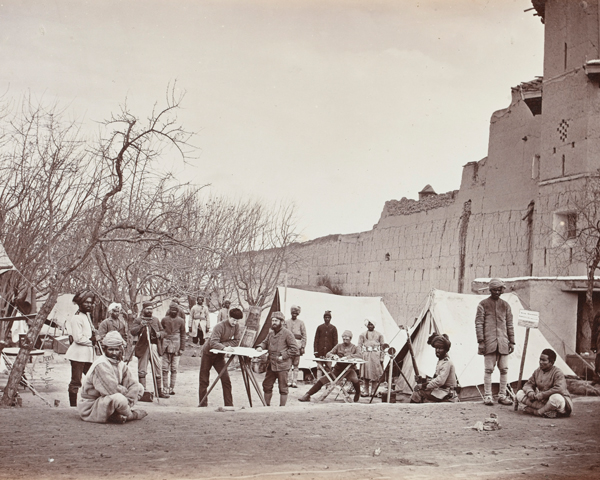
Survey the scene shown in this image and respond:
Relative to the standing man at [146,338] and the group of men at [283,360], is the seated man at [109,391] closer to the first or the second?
the group of men at [283,360]

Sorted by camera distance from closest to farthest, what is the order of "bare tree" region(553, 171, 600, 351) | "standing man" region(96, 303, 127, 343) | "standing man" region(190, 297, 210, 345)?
"standing man" region(96, 303, 127, 343)
"bare tree" region(553, 171, 600, 351)
"standing man" region(190, 297, 210, 345)

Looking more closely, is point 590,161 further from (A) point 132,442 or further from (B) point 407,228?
(A) point 132,442

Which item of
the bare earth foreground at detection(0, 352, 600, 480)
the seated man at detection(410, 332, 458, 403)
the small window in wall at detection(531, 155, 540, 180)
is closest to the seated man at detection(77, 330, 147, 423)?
the bare earth foreground at detection(0, 352, 600, 480)

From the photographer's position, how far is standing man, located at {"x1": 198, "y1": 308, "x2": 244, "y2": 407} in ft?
33.2

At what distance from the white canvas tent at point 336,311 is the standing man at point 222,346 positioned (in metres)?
6.03

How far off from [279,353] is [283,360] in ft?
0.38

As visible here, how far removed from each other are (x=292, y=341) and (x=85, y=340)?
287 centimetres

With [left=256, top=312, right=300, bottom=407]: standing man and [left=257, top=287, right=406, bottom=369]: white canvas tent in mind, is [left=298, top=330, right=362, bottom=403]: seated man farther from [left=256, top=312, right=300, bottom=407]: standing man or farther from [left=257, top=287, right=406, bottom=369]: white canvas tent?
[left=257, top=287, right=406, bottom=369]: white canvas tent

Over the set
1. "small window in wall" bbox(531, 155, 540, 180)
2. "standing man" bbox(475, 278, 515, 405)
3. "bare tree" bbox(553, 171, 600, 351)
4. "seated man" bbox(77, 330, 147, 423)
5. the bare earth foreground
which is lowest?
the bare earth foreground

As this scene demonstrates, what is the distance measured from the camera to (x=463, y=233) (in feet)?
70.5

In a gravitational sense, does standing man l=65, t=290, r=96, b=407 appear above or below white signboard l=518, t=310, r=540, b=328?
below

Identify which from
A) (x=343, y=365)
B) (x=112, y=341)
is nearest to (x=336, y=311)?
(x=343, y=365)

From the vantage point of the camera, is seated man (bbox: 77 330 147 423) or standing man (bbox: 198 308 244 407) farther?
standing man (bbox: 198 308 244 407)

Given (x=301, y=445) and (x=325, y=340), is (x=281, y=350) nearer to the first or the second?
(x=325, y=340)
